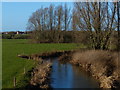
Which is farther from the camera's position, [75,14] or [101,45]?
[75,14]

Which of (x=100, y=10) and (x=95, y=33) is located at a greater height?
(x=100, y=10)

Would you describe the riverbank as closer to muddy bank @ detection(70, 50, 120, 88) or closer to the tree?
muddy bank @ detection(70, 50, 120, 88)

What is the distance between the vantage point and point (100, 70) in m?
18.1

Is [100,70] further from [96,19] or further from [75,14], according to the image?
[75,14]

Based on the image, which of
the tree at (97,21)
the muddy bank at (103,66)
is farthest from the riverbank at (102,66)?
the tree at (97,21)

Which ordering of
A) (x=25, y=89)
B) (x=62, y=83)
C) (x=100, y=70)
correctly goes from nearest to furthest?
(x=25, y=89)
(x=62, y=83)
(x=100, y=70)

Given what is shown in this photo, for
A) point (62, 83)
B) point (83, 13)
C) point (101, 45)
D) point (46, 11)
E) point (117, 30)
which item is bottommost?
point (62, 83)

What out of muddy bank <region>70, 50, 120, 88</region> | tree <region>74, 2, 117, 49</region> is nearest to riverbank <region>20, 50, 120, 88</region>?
muddy bank <region>70, 50, 120, 88</region>

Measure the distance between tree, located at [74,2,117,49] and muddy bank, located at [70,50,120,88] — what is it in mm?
4587

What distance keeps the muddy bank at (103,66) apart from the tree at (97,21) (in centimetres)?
459

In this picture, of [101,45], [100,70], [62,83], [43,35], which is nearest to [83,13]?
[101,45]

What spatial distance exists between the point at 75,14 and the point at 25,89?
63.8ft

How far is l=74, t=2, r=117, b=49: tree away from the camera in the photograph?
27719 millimetres

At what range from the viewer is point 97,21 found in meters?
27.6
